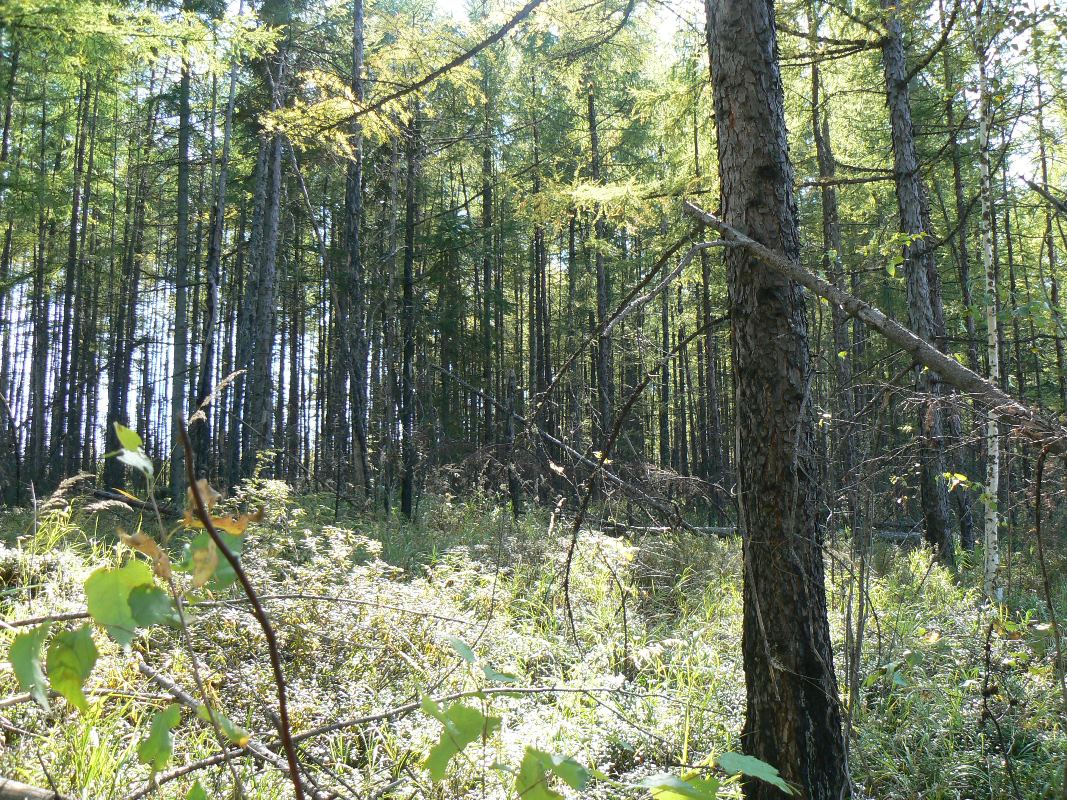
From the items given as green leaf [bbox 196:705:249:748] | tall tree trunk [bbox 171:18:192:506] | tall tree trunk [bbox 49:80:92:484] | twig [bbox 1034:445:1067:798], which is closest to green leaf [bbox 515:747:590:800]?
green leaf [bbox 196:705:249:748]

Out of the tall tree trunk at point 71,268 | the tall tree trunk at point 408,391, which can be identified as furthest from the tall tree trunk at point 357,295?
Answer: the tall tree trunk at point 71,268

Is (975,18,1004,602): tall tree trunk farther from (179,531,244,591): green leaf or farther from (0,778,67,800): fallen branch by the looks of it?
(0,778,67,800): fallen branch

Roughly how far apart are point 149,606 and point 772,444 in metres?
2.11

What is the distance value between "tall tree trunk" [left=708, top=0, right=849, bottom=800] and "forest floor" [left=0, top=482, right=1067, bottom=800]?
0.29 metres

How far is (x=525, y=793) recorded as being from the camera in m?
0.98

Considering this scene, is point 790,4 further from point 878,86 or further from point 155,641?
point 155,641

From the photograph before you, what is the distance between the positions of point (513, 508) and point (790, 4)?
842cm

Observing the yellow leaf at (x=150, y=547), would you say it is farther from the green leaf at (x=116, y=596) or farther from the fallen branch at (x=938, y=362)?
the fallen branch at (x=938, y=362)

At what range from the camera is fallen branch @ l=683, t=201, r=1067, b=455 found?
1.49m

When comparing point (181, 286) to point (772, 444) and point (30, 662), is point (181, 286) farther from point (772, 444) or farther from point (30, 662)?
point (30, 662)

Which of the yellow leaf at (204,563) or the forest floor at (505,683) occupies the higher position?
the yellow leaf at (204,563)

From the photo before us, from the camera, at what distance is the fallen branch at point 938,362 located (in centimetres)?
149

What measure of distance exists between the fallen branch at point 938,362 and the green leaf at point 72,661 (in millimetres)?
1715

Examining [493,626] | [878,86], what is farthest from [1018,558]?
[493,626]
